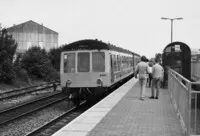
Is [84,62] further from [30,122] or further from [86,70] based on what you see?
[30,122]

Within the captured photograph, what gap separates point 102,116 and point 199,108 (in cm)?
307

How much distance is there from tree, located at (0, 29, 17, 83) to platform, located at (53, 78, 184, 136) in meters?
17.7

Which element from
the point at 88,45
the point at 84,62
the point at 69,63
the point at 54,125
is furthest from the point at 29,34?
the point at 54,125

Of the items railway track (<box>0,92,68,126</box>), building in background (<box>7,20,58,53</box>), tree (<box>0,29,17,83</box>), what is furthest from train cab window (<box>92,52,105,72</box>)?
building in background (<box>7,20,58,53</box>)

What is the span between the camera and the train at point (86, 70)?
52.6 ft

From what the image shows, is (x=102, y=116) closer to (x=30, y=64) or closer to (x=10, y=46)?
(x=10, y=46)

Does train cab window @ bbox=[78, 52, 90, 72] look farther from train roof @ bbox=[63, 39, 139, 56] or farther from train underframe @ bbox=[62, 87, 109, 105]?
train underframe @ bbox=[62, 87, 109, 105]

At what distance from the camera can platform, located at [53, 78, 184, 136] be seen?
7395 millimetres

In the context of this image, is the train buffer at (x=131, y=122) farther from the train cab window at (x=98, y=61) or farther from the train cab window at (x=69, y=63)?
the train cab window at (x=69, y=63)

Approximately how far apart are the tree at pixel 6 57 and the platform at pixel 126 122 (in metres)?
17.7

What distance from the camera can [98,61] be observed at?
1638 cm

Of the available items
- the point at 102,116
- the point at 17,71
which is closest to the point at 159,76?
the point at 102,116

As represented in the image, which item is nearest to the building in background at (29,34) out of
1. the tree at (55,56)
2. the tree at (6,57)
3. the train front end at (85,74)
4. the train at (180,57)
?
the tree at (55,56)

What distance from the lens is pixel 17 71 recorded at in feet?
103
